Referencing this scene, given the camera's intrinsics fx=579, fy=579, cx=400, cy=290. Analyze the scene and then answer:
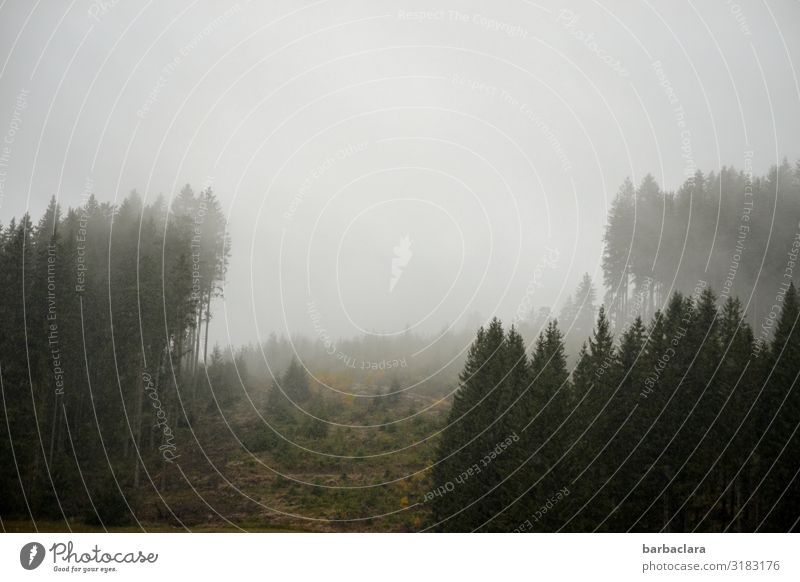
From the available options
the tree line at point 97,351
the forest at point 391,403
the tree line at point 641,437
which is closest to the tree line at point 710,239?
the forest at point 391,403

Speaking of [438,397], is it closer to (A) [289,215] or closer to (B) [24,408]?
(A) [289,215]

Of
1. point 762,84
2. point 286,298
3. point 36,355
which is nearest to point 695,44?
point 762,84

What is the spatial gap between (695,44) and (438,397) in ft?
67.0

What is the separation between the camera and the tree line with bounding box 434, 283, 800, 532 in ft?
69.2

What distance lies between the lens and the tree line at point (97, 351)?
24406 mm

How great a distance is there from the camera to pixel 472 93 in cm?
2533
